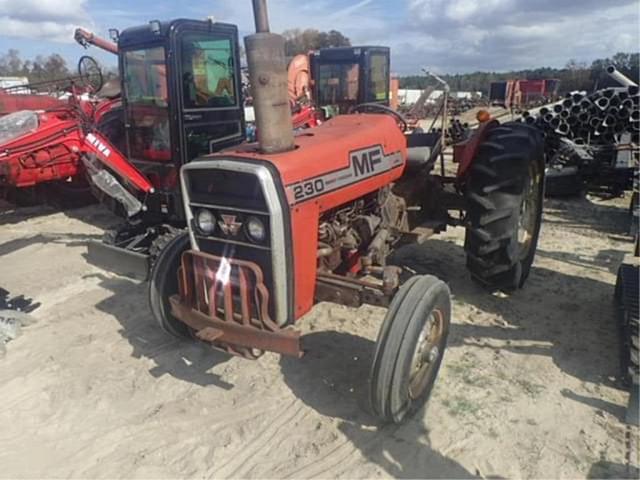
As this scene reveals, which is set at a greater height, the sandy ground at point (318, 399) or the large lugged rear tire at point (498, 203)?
the large lugged rear tire at point (498, 203)

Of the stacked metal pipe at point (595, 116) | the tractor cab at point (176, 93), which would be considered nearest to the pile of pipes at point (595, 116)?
the stacked metal pipe at point (595, 116)

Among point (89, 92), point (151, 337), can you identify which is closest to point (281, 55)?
point (151, 337)

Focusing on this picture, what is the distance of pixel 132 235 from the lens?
556 centimetres

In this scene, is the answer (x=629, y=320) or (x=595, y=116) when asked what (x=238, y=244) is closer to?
(x=629, y=320)

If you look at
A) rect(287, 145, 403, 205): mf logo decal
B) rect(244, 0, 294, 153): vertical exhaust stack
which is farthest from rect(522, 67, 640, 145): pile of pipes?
rect(244, 0, 294, 153): vertical exhaust stack

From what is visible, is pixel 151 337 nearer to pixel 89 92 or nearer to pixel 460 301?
pixel 460 301

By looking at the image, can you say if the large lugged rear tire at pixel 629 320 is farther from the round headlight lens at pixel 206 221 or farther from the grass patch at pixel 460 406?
the round headlight lens at pixel 206 221

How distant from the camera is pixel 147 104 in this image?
5.72 metres

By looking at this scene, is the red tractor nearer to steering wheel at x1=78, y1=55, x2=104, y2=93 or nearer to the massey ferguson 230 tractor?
steering wheel at x1=78, y1=55, x2=104, y2=93

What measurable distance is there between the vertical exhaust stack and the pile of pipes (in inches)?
293

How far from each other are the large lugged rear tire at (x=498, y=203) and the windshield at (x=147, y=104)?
10.6ft

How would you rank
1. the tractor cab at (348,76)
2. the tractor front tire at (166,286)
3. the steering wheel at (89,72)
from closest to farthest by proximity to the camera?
the tractor front tire at (166,286) < the steering wheel at (89,72) < the tractor cab at (348,76)

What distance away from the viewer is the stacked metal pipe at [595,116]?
27.9ft

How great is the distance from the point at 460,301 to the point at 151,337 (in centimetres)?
245
